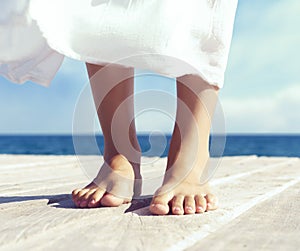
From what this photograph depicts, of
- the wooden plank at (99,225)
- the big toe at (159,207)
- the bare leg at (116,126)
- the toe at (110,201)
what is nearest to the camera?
the wooden plank at (99,225)

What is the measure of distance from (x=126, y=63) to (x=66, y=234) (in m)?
0.41

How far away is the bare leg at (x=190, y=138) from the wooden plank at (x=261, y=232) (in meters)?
0.15

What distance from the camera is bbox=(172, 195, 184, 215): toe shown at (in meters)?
0.99

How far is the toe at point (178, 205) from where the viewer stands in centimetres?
99

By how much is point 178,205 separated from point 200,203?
0.05 metres

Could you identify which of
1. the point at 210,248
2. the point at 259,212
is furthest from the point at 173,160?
the point at 210,248

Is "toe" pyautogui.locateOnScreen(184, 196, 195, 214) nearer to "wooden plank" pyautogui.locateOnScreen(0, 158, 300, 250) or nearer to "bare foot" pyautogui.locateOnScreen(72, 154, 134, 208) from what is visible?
"wooden plank" pyautogui.locateOnScreen(0, 158, 300, 250)

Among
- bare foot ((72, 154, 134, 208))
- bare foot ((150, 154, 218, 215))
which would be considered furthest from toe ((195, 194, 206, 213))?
bare foot ((72, 154, 134, 208))

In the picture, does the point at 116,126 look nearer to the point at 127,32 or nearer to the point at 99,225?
the point at 127,32

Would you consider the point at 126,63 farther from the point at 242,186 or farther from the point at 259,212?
the point at 242,186

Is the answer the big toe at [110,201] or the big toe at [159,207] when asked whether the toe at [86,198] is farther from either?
the big toe at [159,207]

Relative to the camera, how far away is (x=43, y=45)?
1.06 meters

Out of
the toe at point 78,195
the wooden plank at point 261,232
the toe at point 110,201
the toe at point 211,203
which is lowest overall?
the toe at point 78,195

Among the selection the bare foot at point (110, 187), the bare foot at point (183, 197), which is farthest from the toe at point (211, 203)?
the bare foot at point (110, 187)
